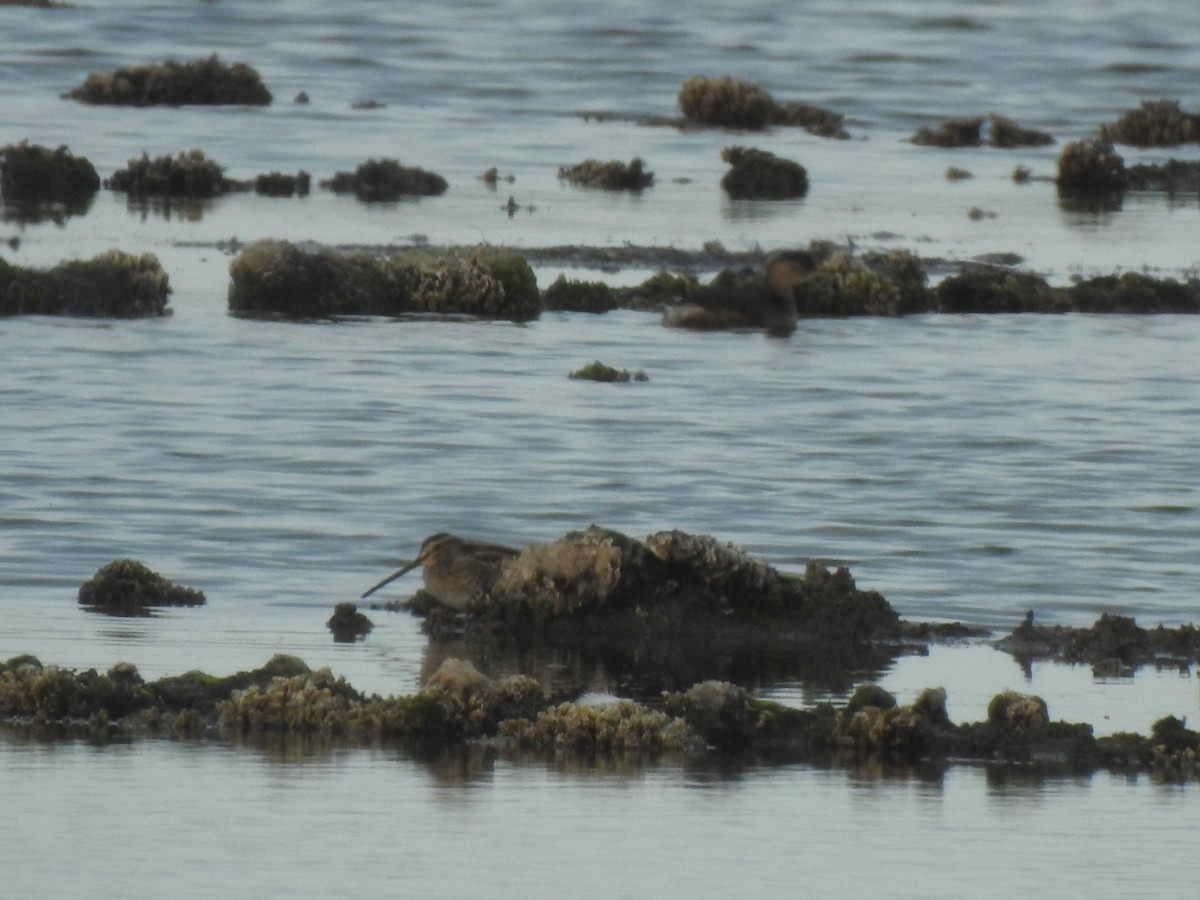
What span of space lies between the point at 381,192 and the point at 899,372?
1296 cm

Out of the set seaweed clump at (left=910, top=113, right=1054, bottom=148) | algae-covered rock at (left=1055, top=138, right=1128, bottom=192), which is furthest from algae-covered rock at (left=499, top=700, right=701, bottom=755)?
seaweed clump at (left=910, top=113, right=1054, bottom=148)

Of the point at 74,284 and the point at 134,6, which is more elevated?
the point at 134,6

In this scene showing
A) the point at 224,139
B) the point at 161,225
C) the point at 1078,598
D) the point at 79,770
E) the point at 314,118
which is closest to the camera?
the point at 79,770

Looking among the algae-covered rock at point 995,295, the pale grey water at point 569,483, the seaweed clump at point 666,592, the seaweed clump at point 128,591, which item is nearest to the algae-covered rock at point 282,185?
the pale grey water at point 569,483

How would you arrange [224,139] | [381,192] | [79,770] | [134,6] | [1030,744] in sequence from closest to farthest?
[79,770], [1030,744], [381,192], [224,139], [134,6]

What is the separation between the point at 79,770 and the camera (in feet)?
32.1

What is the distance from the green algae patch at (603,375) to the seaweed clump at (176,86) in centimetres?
2502

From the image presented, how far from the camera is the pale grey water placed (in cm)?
905

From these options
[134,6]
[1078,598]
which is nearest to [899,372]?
[1078,598]

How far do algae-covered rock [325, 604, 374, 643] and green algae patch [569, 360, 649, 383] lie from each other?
29.6ft

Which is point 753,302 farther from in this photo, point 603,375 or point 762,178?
point 762,178

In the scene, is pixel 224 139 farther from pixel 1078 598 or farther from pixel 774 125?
pixel 1078 598

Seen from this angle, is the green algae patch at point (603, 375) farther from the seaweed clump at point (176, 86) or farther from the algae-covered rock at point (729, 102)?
the seaweed clump at point (176, 86)

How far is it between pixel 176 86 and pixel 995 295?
866 inches
